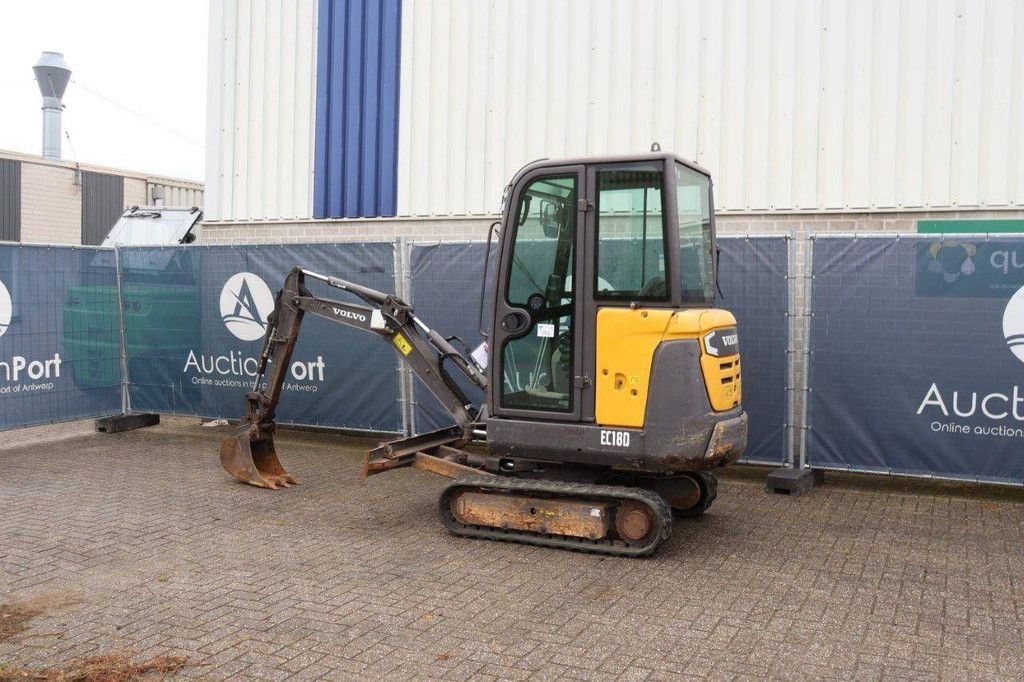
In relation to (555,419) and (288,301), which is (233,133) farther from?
(555,419)

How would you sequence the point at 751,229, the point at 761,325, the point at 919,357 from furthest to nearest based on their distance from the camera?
the point at 751,229 < the point at 761,325 < the point at 919,357

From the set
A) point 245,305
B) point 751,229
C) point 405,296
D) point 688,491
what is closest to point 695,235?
point 688,491

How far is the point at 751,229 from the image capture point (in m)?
10.9

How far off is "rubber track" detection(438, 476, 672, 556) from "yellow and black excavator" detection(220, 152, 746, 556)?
0.03ft

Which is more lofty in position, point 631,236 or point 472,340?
point 631,236

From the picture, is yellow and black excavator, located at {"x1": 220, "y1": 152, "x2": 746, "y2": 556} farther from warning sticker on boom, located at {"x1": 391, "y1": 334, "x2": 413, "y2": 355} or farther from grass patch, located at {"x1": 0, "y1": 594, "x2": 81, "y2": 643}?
grass patch, located at {"x1": 0, "y1": 594, "x2": 81, "y2": 643}

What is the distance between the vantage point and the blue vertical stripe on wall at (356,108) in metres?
12.9

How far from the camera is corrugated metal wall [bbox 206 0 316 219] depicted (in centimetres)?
1342

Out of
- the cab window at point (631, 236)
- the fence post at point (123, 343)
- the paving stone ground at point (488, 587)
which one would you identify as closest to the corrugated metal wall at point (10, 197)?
the fence post at point (123, 343)

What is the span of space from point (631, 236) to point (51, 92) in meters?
33.8

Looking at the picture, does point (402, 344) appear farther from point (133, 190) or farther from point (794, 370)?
point (133, 190)

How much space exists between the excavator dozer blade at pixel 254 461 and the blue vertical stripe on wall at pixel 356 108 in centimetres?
474

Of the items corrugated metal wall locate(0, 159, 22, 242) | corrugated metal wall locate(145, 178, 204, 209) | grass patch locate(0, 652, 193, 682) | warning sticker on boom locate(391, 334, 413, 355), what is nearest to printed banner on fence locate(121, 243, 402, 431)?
warning sticker on boom locate(391, 334, 413, 355)

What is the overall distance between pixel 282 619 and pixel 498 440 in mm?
2176
